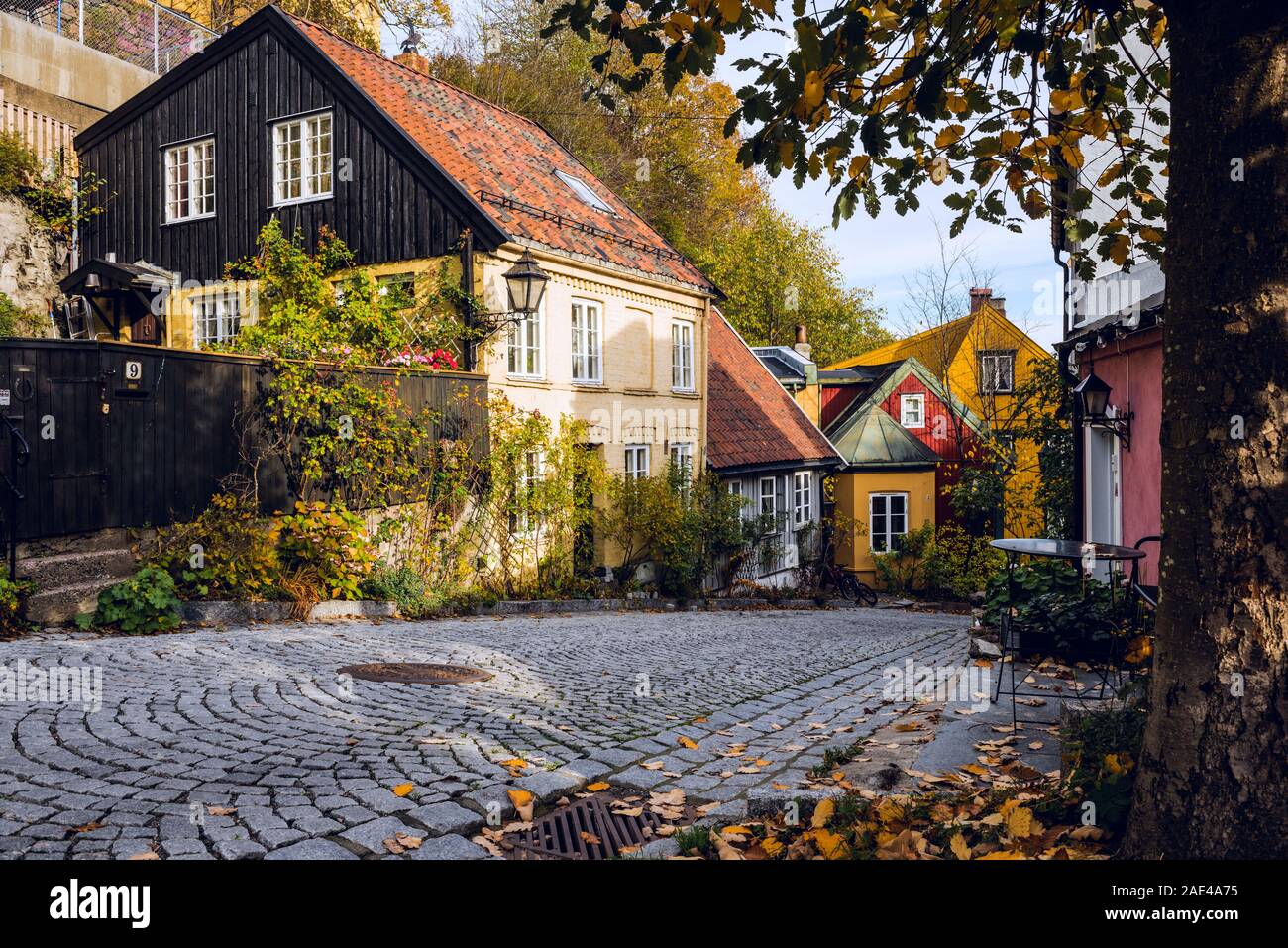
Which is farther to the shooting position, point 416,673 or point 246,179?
point 246,179

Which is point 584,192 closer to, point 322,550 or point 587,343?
point 587,343

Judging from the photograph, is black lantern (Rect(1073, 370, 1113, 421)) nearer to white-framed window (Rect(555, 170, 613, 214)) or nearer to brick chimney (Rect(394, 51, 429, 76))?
white-framed window (Rect(555, 170, 613, 214))

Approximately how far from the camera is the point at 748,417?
82.8ft

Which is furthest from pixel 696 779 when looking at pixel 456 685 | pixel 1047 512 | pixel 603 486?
pixel 1047 512

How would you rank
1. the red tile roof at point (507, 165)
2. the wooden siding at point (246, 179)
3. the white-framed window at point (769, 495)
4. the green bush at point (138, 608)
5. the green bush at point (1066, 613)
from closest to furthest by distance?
the green bush at point (1066, 613) < the green bush at point (138, 608) < the wooden siding at point (246, 179) < the red tile roof at point (507, 165) < the white-framed window at point (769, 495)

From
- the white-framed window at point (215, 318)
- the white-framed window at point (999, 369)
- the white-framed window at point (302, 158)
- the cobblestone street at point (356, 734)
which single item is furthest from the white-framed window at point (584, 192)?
the white-framed window at point (999, 369)

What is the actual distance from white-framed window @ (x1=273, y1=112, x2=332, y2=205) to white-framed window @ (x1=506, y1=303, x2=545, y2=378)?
395 cm

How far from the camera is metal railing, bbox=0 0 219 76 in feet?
65.9

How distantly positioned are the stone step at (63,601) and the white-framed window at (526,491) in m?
6.78

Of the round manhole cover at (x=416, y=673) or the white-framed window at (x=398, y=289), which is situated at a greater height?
the white-framed window at (x=398, y=289)

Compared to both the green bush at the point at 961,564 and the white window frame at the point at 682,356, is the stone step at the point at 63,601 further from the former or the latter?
the green bush at the point at 961,564

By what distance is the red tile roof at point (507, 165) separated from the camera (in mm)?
17203

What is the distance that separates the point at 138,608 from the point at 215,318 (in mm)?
9864

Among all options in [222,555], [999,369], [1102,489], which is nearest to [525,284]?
[222,555]
